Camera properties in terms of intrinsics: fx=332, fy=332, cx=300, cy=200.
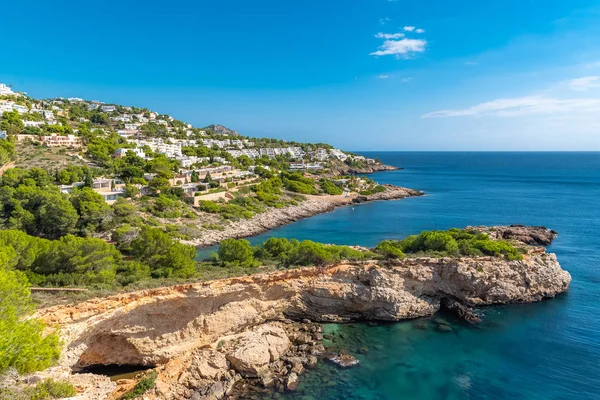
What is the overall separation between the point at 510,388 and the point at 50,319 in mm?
16823

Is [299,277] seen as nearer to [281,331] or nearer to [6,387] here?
[281,331]

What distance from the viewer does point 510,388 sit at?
1272 centimetres

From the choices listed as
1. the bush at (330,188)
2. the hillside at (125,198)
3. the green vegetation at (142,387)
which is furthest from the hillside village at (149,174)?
the green vegetation at (142,387)

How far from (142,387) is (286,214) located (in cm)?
3291

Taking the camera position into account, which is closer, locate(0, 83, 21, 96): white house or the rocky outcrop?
locate(0, 83, 21, 96): white house

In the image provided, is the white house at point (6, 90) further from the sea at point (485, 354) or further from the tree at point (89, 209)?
the sea at point (485, 354)

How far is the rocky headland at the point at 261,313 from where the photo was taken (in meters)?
12.4

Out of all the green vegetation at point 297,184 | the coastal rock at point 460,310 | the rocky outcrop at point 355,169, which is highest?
the rocky outcrop at point 355,169

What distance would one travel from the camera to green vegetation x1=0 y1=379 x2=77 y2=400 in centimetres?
779

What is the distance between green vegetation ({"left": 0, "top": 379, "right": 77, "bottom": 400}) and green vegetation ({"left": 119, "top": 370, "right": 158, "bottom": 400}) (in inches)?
74.9

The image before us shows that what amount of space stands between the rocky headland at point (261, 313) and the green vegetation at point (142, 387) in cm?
21

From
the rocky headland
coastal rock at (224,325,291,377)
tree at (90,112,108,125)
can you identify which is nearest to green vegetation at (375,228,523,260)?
the rocky headland

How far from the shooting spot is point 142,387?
11.4 metres

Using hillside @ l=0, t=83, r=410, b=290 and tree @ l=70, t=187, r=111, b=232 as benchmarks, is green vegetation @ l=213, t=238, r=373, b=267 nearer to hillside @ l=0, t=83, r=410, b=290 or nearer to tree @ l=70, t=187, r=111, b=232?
hillside @ l=0, t=83, r=410, b=290
